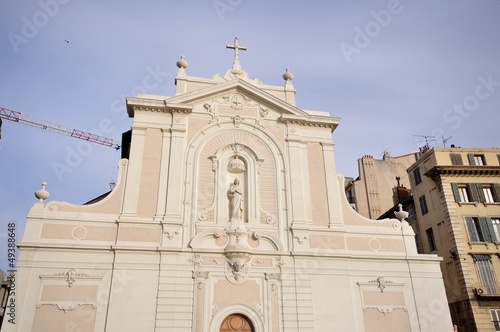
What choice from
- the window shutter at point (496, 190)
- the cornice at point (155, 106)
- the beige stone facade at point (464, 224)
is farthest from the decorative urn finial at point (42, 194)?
the window shutter at point (496, 190)

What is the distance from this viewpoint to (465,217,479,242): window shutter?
21203 millimetres

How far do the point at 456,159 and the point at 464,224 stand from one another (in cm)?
376

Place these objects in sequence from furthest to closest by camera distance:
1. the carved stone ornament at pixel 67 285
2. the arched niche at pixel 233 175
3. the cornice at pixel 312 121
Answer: the cornice at pixel 312 121 < the arched niche at pixel 233 175 < the carved stone ornament at pixel 67 285

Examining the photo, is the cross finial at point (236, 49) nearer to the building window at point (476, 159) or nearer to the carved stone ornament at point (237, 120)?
the carved stone ornament at point (237, 120)

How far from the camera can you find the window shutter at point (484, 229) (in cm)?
2114

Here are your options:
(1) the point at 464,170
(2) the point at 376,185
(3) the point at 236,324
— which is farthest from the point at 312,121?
(2) the point at 376,185

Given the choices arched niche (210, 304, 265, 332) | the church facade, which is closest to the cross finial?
the church facade

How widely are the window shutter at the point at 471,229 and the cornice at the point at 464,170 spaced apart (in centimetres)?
257

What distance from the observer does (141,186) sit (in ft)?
50.4

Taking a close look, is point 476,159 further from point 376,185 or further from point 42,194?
point 42,194

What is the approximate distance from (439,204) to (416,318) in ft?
31.3

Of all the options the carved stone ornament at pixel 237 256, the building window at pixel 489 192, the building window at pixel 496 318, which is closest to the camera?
the carved stone ornament at pixel 237 256

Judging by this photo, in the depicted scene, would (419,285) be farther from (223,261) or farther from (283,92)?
(283,92)

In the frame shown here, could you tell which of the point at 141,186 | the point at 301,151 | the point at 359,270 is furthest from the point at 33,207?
the point at 359,270
